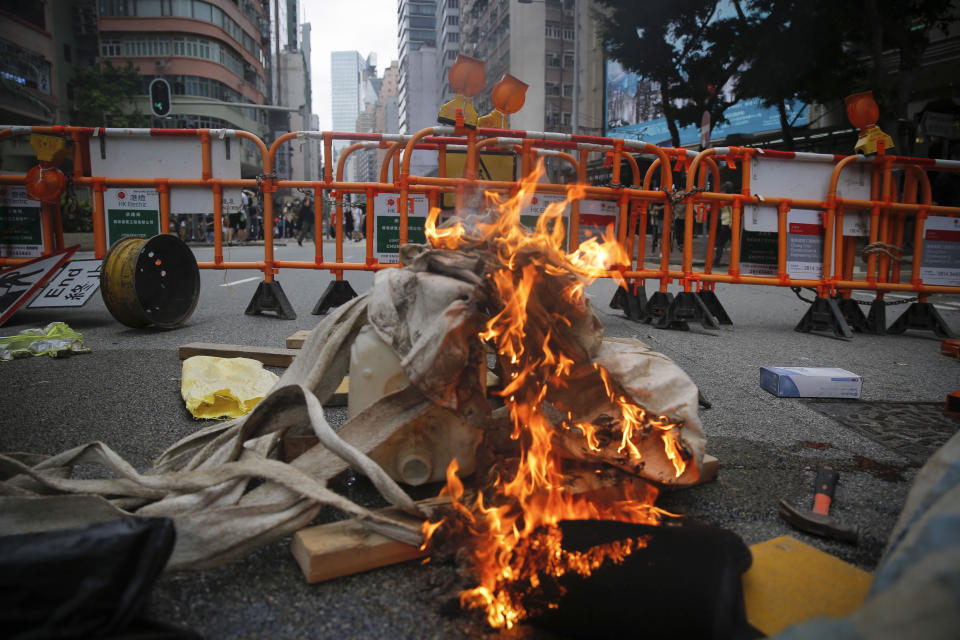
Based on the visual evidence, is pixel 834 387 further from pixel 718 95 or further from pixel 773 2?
pixel 718 95

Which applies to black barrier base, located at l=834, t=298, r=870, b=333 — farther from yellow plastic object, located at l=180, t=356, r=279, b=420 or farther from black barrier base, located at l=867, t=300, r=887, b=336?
yellow plastic object, located at l=180, t=356, r=279, b=420

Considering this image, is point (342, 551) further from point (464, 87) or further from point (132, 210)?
point (132, 210)

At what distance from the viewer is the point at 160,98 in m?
17.0

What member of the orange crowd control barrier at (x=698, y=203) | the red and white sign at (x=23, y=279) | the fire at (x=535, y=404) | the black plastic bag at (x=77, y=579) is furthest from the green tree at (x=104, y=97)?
the black plastic bag at (x=77, y=579)

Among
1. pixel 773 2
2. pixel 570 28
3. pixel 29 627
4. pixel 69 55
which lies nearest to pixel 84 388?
pixel 29 627

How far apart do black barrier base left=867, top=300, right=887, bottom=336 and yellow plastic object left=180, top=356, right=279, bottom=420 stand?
656 cm

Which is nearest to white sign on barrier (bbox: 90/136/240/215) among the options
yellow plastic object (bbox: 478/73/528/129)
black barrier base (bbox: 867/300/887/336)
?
yellow plastic object (bbox: 478/73/528/129)

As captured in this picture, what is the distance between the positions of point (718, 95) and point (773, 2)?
4.80m

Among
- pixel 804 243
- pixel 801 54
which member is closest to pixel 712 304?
pixel 804 243

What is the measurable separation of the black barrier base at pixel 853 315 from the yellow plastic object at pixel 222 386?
638cm

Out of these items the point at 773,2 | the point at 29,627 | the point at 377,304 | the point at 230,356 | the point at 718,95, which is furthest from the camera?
the point at 718,95

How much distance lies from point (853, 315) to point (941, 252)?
3.94 feet

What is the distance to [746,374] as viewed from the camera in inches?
176

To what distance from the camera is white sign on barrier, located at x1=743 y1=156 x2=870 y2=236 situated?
6543 millimetres
